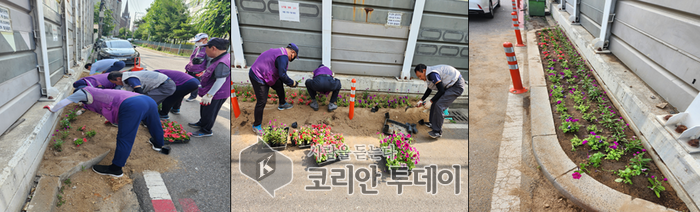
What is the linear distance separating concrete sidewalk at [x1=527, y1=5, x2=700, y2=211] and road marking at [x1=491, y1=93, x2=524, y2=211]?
0.62 feet

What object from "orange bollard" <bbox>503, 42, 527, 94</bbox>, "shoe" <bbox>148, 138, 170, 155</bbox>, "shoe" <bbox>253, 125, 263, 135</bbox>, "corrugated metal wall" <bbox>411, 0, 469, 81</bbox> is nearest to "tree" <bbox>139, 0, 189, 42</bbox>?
"shoe" <bbox>148, 138, 170, 155</bbox>

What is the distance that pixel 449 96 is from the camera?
4.09 metres

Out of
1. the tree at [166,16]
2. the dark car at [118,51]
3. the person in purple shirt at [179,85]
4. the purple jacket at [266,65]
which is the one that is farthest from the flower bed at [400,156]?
the dark car at [118,51]

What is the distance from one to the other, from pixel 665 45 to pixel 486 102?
6.95 feet

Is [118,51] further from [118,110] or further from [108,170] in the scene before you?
[108,170]

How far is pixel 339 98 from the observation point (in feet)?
16.8

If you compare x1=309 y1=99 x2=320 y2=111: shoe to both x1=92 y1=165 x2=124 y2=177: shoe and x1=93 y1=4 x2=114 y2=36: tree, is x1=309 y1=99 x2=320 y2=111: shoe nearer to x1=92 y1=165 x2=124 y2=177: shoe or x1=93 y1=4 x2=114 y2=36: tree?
x1=92 y1=165 x2=124 y2=177: shoe

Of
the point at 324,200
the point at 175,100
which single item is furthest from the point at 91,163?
the point at 324,200

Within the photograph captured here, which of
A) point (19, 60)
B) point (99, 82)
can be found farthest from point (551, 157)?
point (19, 60)

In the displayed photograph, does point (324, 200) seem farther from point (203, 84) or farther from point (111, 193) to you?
point (203, 84)

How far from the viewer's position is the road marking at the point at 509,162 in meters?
2.89

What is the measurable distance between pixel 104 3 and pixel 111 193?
21.4 feet

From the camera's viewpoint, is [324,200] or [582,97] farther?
[582,97]

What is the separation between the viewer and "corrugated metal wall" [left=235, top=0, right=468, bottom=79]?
516 centimetres
